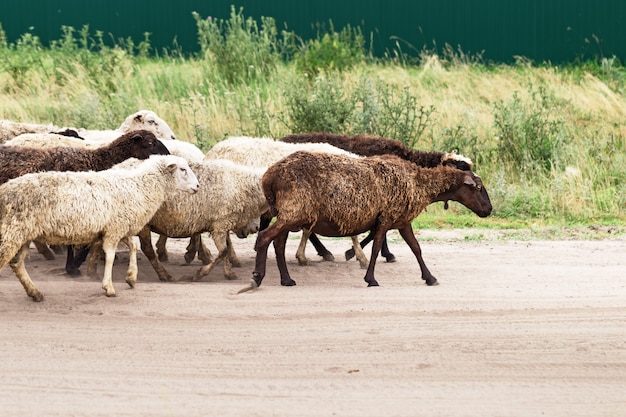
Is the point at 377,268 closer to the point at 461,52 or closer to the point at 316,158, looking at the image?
the point at 316,158

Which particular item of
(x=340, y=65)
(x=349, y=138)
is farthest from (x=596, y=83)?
(x=349, y=138)

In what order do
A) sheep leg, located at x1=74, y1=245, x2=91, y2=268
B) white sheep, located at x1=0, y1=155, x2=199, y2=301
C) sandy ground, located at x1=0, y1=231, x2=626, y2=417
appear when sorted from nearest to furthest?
sandy ground, located at x1=0, y1=231, x2=626, y2=417 < white sheep, located at x1=0, y1=155, x2=199, y2=301 < sheep leg, located at x1=74, y1=245, x2=91, y2=268

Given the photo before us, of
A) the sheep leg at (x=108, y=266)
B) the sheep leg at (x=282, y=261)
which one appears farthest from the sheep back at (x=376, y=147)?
the sheep leg at (x=108, y=266)

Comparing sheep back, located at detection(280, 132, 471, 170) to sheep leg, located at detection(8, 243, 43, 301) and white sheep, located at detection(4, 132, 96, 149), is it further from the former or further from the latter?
sheep leg, located at detection(8, 243, 43, 301)

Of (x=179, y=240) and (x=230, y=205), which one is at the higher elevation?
(x=230, y=205)

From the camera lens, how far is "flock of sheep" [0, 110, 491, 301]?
9477 mm

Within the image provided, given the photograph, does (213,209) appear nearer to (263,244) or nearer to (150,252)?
(150,252)

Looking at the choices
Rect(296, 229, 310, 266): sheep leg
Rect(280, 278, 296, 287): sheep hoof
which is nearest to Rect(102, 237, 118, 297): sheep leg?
Rect(280, 278, 296, 287): sheep hoof

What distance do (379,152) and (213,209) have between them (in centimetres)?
254

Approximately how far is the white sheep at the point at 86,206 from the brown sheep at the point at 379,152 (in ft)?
7.63

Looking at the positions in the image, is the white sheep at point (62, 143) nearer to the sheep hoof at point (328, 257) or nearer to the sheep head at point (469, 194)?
the sheep hoof at point (328, 257)

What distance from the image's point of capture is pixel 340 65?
68.0ft

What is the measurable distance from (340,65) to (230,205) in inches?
403

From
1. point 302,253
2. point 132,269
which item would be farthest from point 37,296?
point 302,253
